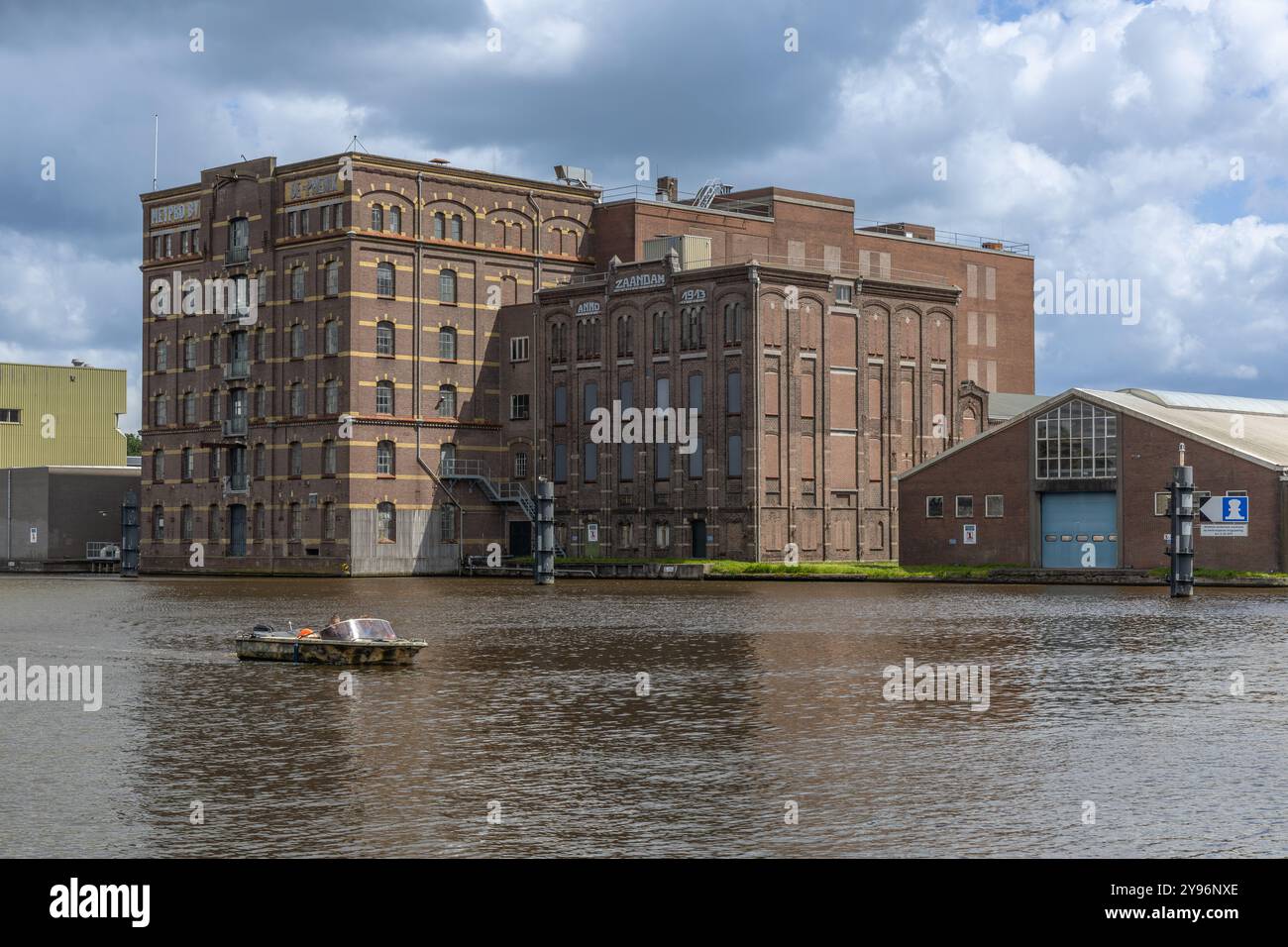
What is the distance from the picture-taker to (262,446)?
12419cm

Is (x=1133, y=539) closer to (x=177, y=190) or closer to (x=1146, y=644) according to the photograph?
(x=1146, y=644)

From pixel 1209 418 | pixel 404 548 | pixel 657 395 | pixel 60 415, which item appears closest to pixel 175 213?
pixel 60 415

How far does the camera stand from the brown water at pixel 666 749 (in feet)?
70.6

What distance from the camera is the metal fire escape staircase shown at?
121 m

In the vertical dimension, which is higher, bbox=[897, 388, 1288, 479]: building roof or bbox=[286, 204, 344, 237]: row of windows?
bbox=[286, 204, 344, 237]: row of windows

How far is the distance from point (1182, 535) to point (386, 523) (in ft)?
191

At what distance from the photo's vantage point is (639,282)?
115 meters

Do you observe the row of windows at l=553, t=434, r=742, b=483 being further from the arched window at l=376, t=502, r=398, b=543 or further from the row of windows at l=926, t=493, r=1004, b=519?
the row of windows at l=926, t=493, r=1004, b=519

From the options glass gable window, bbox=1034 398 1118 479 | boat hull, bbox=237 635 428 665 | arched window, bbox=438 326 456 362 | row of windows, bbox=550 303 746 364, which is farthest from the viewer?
arched window, bbox=438 326 456 362

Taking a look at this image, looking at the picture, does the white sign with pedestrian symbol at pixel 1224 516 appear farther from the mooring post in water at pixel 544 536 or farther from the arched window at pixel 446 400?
the arched window at pixel 446 400

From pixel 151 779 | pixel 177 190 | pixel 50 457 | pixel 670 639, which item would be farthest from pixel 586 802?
pixel 50 457

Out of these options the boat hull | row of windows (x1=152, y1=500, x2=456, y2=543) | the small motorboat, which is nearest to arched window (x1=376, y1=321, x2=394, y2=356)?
row of windows (x1=152, y1=500, x2=456, y2=543)

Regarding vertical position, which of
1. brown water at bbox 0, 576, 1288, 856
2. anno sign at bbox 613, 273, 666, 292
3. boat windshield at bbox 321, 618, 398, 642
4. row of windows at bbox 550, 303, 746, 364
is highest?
anno sign at bbox 613, 273, 666, 292

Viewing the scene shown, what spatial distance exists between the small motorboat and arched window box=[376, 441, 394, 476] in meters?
73.4
